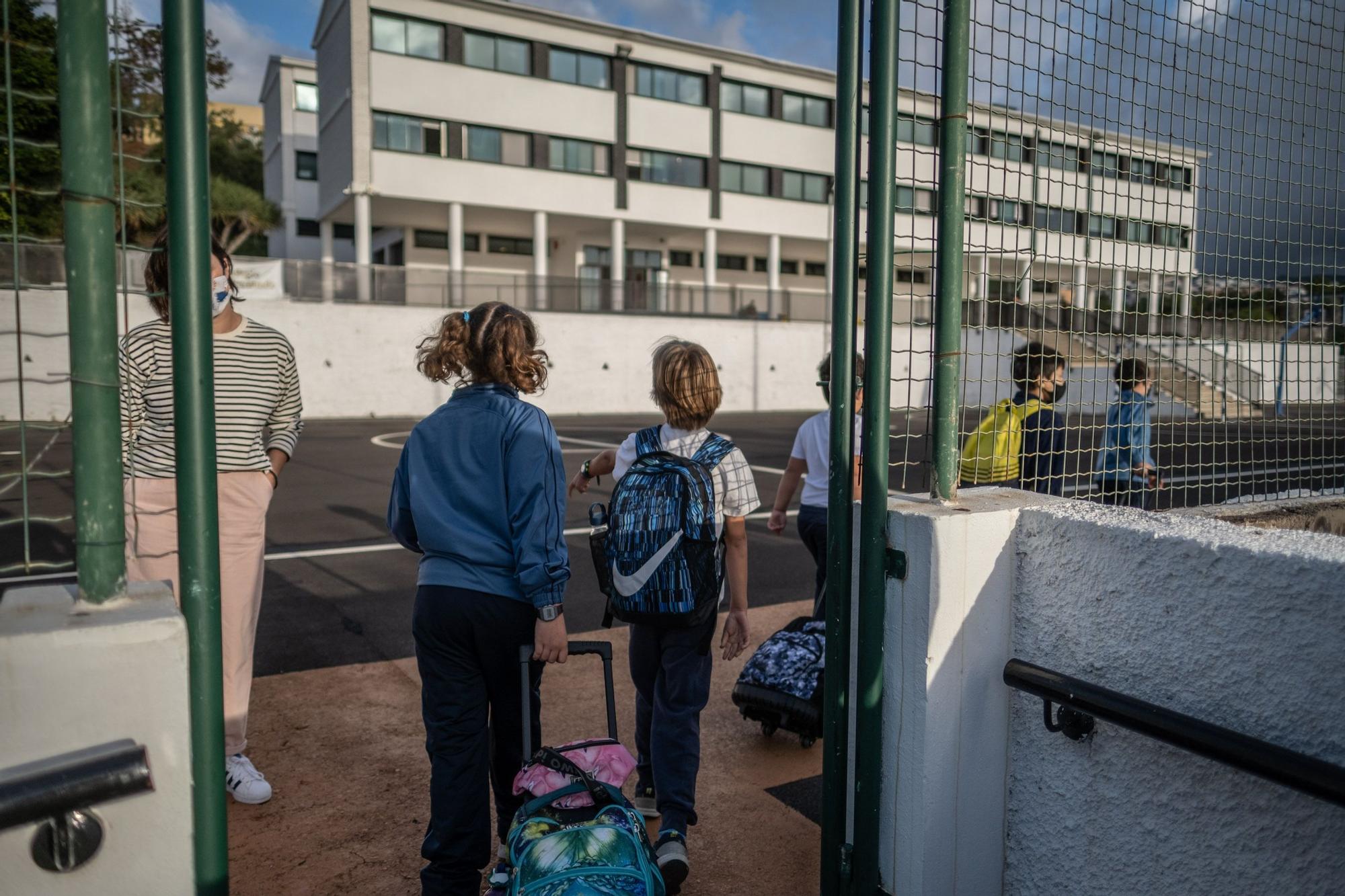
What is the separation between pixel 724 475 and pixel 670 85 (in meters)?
32.7

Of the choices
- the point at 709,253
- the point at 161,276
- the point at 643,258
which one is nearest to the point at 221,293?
the point at 161,276

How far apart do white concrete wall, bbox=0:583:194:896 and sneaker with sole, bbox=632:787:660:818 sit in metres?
2.04

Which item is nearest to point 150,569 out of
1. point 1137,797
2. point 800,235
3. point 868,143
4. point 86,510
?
point 86,510

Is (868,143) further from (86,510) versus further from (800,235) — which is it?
(800,235)

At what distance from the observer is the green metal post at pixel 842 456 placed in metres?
2.36

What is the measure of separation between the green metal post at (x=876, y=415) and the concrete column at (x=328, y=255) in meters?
24.5

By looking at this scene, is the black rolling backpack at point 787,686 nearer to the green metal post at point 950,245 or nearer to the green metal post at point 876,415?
the green metal post at point 876,415

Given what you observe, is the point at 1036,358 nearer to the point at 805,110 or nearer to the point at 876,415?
the point at 876,415

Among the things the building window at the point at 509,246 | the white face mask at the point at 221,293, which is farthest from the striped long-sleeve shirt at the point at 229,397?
the building window at the point at 509,246

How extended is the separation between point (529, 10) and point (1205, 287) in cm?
3082

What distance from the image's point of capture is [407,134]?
29078 millimetres

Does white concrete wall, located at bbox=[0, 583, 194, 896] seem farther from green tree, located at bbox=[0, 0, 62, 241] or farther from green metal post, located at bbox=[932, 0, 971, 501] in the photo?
green metal post, located at bbox=[932, 0, 971, 501]

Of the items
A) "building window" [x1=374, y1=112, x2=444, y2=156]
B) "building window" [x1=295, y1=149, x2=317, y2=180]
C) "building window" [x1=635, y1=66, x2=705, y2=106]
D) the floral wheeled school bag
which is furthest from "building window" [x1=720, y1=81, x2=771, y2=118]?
the floral wheeled school bag

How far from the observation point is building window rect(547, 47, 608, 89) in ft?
103
